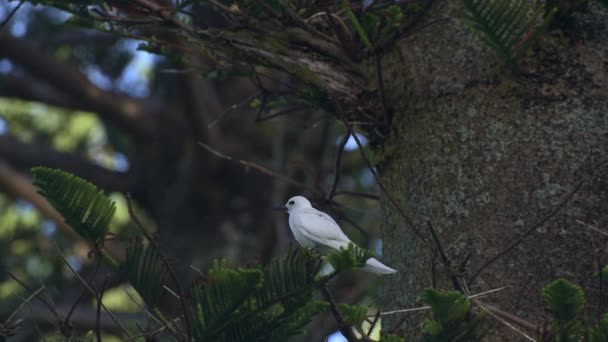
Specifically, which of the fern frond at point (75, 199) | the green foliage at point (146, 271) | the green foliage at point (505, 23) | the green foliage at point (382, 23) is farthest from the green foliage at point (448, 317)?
the green foliage at point (382, 23)

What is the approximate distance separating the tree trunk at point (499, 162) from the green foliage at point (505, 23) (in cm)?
12

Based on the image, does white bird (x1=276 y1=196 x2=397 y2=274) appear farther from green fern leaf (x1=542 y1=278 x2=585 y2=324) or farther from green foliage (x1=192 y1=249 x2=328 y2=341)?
green fern leaf (x1=542 y1=278 x2=585 y2=324)

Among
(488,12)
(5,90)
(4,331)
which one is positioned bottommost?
(5,90)

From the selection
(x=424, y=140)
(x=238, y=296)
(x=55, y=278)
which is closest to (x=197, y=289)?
(x=238, y=296)

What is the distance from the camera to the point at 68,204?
1.88 meters

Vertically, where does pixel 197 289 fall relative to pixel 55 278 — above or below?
above

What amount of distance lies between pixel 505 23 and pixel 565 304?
925 mm

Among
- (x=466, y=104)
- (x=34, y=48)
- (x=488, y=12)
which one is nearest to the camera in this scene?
(x=488, y=12)

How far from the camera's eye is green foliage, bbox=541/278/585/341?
5.36 ft

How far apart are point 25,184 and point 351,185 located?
280 cm

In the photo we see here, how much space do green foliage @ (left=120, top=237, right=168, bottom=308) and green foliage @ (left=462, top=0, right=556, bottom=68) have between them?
3.42ft

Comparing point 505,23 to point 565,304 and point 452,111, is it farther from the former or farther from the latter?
point 565,304

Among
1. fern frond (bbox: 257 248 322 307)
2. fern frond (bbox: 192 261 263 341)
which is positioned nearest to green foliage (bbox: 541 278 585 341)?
fern frond (bbox: 257 248 322 307)

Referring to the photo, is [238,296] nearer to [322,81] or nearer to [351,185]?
[322,81]
